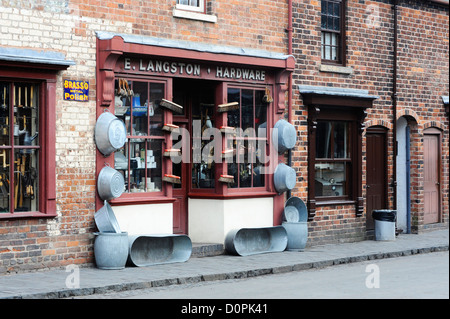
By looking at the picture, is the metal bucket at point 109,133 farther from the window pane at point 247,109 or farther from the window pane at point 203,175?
the window pane at point 247,109

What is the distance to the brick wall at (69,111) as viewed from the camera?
12141mm

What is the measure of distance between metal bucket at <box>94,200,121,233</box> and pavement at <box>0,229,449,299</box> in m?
0.65

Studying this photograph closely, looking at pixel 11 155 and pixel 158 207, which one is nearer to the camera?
→ pixel 11 155

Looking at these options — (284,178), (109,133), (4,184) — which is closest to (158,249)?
(109,133)

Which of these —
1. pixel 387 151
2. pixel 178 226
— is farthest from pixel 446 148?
pixel 178 226

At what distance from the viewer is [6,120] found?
12125 mm

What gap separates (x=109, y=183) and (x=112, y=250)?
3.58ft

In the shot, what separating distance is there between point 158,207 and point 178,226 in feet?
5.21

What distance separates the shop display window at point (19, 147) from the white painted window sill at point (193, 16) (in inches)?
121

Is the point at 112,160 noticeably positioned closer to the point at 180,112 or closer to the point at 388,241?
the point at 180,112

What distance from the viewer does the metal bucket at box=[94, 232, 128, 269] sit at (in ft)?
41.3

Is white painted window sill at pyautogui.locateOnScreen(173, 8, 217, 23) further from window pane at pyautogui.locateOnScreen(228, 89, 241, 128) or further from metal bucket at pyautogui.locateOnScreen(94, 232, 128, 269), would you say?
metal bucket at pyautogui.locateOnScreen(94, 232, 128, 269)

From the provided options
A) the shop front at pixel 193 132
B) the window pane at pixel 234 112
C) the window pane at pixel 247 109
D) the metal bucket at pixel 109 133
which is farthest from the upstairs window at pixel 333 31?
the metal bucket at pixel 109 133

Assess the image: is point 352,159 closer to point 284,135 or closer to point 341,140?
point 341,140
